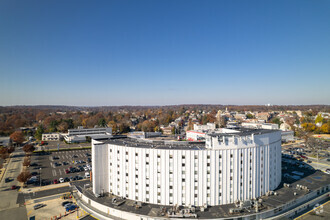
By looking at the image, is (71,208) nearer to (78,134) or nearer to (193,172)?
(193,172)

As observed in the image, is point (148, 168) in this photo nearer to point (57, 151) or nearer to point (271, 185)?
point (271, 185)

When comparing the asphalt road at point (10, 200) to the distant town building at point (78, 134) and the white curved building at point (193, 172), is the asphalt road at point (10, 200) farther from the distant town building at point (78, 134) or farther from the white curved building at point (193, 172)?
the distant town building at point (78, 134)

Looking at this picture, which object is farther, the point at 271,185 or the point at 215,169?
the point at 271,185

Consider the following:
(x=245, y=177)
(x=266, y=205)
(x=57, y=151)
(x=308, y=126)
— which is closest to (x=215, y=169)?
(x=245, y=177)

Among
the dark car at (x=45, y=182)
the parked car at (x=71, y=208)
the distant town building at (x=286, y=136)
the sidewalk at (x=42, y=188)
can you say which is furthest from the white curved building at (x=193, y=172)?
the distant town building at (x=286, y=136)

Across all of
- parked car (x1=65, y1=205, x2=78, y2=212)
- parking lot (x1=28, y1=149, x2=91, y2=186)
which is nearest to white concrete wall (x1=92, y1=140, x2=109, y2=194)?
parked car (x1=65, y1=205, x2=78, y2=212)

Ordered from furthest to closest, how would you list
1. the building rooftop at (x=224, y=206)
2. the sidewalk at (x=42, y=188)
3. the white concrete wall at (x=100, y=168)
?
the sidewalk at (x=42, y=188)
the white concrete wall at (x=100, y=168)
the building rooftop at (x=224, y=206)
